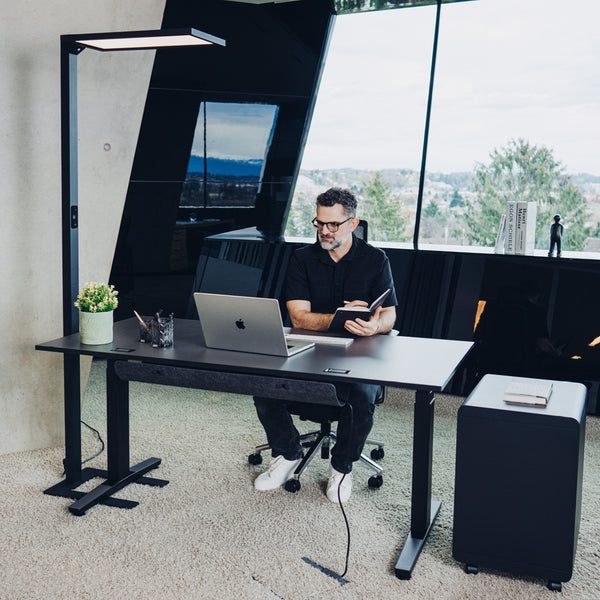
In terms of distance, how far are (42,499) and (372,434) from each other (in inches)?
72.7

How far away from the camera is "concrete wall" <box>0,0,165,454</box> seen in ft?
11.4

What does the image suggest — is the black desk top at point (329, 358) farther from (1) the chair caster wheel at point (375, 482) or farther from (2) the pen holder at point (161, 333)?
(1) the chair caster wheel at point (375, 482)

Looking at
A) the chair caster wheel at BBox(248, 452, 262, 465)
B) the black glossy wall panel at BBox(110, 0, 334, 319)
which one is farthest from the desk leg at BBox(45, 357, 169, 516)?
the black glossy wall panel at BBox(110, 0, 334, 319)

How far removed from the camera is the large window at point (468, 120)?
471 cm

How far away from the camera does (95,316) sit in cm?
295

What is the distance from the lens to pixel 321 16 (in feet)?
17.3

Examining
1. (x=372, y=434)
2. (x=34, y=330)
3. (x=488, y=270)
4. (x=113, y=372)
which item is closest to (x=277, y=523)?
(x=113, y=372)

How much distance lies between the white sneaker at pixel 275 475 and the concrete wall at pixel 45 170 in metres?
1.29

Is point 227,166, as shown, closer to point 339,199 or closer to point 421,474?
point 339,199

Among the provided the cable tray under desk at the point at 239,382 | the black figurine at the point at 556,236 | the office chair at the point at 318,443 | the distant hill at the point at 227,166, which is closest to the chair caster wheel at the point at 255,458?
the office chair at the point at 318,443

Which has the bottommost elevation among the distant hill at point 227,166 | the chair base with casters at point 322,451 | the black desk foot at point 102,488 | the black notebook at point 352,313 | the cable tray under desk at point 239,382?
the black desk foot at point 102,488

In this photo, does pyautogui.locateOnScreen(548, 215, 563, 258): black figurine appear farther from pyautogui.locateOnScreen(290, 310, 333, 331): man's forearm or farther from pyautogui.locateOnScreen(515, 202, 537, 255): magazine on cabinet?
pyautogui.locateOnScreen(290, 310, 333, 331): man's forearm

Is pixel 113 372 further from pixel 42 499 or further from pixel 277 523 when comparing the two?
pixel 277 523

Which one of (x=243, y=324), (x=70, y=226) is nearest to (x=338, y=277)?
(x=243, y=324)
